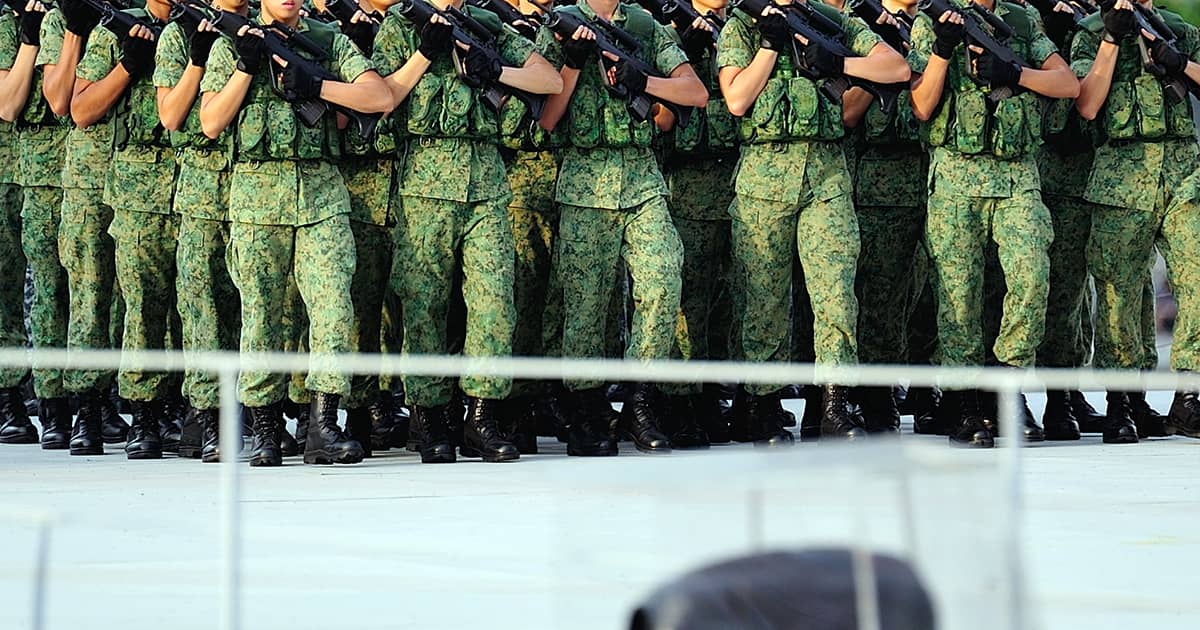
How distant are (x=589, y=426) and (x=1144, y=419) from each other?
8.91 ft

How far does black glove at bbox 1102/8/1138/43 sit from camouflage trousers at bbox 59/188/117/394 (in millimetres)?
4406

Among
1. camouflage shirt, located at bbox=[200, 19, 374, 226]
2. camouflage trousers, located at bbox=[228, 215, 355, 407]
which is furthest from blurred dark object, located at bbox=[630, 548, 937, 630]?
camouflage shirt, located at bbox=[200, 19, 374, 226]

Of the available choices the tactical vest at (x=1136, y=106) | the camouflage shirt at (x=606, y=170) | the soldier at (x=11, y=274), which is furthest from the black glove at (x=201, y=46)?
the tactical vest at (x=1136, y=106)

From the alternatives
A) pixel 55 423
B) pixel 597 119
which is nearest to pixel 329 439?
pixel 597 119

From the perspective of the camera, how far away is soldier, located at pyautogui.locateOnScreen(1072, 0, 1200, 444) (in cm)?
945

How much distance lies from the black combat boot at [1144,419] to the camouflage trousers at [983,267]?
0.94 metres

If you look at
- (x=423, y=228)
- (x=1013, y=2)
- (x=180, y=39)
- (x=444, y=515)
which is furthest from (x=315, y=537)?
(x=1013, y=2)

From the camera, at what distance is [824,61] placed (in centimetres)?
898

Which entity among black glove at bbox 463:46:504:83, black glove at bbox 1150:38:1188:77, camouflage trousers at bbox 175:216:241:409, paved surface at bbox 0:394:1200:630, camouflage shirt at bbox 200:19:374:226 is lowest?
paved surface at bbox 0:394:1200:630

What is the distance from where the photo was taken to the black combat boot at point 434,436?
8734mm

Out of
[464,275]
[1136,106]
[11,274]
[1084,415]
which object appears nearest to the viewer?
[464,275]

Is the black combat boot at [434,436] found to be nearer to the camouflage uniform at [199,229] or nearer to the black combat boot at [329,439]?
the black combat boot at [329,439]

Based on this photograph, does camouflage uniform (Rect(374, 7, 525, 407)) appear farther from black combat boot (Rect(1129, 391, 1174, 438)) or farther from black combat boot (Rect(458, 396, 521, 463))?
black combat boot (Rect(1129, 391, 1174, 438))

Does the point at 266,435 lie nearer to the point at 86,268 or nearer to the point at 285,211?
the point at 285,211
